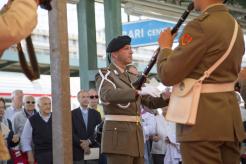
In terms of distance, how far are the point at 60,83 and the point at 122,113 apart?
676 millimetres

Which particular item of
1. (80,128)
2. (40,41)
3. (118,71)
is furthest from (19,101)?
(40,41)

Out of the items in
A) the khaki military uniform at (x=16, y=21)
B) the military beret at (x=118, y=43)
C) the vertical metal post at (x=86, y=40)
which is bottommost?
the khaki military uniform at (x=16, y=21)

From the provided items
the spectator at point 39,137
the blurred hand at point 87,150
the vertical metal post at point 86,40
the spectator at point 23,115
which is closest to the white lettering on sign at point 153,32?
the vertical metal post at point 86,40

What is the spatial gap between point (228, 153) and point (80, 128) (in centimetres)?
444

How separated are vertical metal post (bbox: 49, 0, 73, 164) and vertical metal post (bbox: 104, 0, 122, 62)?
5140mm

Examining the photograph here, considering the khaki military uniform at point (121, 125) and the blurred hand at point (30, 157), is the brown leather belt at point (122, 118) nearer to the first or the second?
the khaki military uniform at point (121, 125)

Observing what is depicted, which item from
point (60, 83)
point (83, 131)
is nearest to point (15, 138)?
point (83, 131)

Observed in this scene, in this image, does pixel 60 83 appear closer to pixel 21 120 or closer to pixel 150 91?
pixel 150 91

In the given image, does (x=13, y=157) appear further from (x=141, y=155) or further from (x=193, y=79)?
(x=193, y=79)

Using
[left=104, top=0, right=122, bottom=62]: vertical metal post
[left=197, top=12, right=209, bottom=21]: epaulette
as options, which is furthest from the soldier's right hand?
[left=104, top=0, right=122, bottom=62]: vertical metal post

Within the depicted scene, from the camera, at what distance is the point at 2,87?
15227mm

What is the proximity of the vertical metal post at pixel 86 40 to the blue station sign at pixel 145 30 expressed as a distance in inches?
64.0

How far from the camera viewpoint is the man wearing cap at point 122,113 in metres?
4.45

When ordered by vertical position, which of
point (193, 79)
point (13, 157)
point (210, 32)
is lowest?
point (13, 157)
